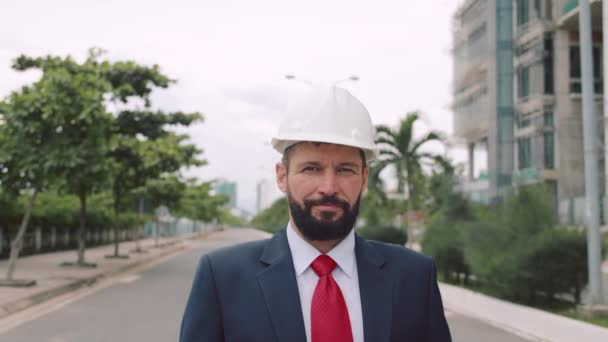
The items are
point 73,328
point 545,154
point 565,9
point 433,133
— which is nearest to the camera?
point 73,328

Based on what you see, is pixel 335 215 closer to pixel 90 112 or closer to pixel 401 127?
pixel 90 112

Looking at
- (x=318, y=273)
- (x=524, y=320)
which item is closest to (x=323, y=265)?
(x=318, y=273)

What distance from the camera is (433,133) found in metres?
28.3

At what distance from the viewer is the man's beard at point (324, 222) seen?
7.74 feet

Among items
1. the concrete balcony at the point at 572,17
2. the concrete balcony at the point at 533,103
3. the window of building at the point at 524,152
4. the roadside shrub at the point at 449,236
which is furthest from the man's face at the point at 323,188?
the window of building at the point at 524,152

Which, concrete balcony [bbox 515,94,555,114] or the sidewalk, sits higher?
concrete balcony [bbox 515,94,555,114]

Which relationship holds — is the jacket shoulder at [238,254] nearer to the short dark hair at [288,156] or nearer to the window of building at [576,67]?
the short dark hair at [288,156]

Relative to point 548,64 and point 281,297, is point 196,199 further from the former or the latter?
point 281,297

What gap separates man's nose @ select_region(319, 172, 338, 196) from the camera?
235 cm

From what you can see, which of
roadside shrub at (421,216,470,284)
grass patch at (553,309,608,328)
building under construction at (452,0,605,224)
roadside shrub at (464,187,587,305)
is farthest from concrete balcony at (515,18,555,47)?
grass patch at (553,309,608,328)

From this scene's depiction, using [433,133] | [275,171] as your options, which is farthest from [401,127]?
[275,171]

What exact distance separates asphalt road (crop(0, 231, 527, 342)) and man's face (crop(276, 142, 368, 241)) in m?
7.92

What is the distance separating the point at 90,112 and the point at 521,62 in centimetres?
3268

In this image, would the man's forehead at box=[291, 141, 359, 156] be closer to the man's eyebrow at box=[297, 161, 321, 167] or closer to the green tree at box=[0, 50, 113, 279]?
the man's eyebrow at box=[297, 161, 321, 167]
